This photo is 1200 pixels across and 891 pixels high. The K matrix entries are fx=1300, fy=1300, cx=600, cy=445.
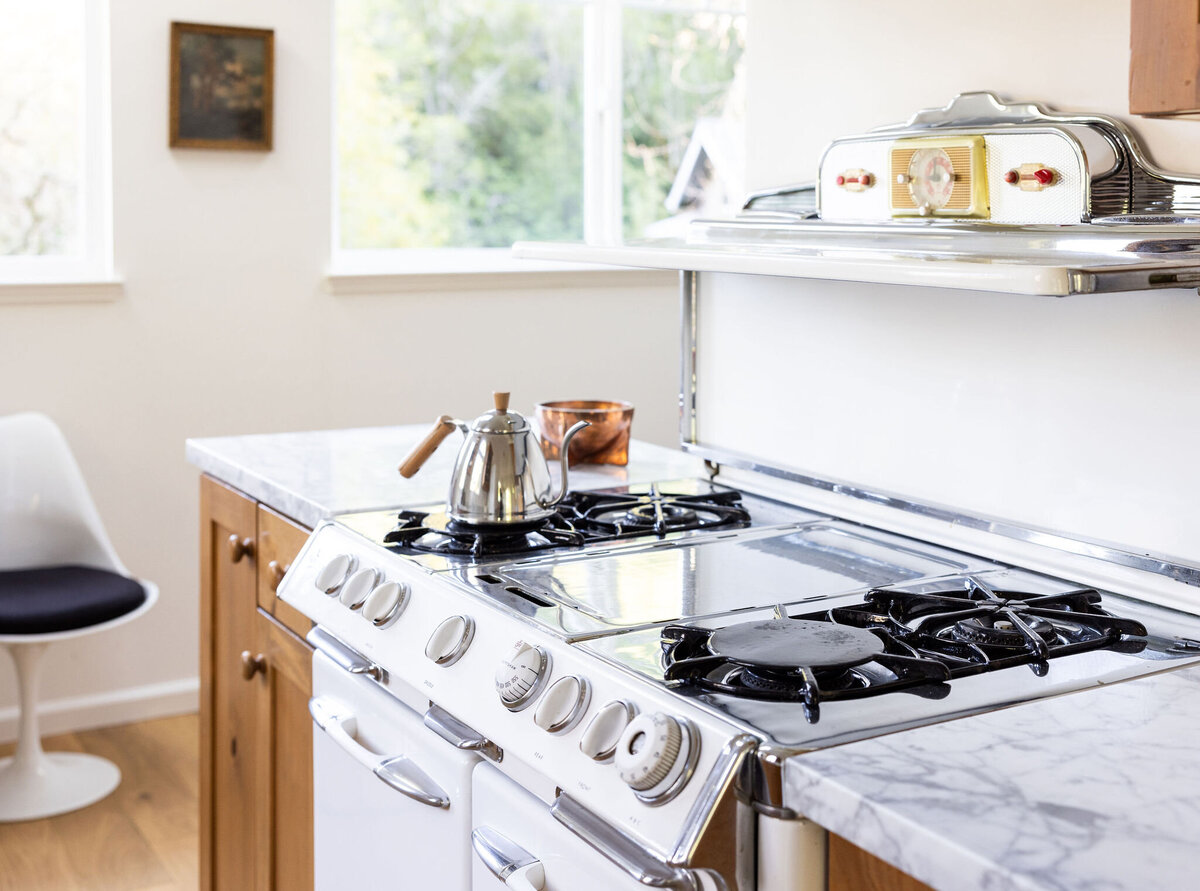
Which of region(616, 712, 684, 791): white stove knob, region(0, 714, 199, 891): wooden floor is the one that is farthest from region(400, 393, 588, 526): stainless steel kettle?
region(0, 714, 199, 891): wooden floor

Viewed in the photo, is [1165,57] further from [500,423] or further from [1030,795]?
[500,423]

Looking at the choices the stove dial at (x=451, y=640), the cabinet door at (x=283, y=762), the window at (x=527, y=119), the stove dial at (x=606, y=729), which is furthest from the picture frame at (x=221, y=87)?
the stove dial at (x=606, y=729)

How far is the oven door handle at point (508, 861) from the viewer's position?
3.91 ft

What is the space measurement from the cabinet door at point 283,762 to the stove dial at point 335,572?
0.64ft

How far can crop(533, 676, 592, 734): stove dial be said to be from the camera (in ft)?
3.76

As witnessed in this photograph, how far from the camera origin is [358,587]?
1582 mm

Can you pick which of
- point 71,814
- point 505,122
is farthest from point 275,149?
point 71,814

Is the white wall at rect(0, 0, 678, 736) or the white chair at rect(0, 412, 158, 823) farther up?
the white wall at rect(0, 0, 678, 736)

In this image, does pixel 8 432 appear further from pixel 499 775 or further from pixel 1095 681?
pixel 1095 681

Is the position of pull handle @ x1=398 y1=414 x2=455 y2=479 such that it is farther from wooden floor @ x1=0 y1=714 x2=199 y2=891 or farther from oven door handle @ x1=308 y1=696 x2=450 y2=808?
wooden floor @ x1=0 y1=714 x2=199 y2=891

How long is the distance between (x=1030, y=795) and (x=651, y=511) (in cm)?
95

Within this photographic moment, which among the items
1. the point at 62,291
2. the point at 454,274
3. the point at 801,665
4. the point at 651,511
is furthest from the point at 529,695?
the point at 454,274

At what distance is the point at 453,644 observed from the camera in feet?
4.46

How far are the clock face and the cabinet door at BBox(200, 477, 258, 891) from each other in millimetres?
1135
